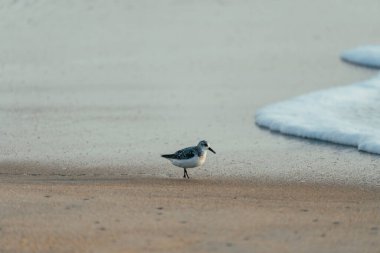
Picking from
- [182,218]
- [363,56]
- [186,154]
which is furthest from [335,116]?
[182,218]

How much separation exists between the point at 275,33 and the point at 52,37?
3820 millimetres

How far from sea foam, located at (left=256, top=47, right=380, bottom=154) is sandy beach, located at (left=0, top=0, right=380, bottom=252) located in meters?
0.19

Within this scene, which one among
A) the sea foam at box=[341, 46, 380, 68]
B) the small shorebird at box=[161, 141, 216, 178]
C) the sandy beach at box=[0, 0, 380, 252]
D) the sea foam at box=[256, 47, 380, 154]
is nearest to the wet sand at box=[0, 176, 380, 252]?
the sandy beach at box=[0, 0, 380, 252]

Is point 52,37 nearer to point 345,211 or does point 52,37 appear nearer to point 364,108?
point 364,108

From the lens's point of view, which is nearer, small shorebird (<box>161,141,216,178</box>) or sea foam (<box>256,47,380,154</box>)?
small shorebird (<box>161,141,216,178</box>)

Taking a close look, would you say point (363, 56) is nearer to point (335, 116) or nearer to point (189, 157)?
point (335, 116)

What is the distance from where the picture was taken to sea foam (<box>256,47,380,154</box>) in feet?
33.0

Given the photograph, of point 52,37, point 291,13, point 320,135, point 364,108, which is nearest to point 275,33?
point 291,13

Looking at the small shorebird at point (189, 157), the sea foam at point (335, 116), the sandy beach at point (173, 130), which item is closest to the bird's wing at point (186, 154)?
the small shorebird at point (189, 157)

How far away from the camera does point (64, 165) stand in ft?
29.9

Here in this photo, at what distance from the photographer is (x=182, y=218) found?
6629 millimetres

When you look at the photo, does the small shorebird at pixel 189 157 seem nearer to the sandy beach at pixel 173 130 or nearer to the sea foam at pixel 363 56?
the sandy beach at pixel 173 130

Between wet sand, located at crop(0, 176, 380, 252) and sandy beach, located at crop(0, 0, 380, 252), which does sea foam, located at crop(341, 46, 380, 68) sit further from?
wet sand, located at crop(0, 176, 380, 252)

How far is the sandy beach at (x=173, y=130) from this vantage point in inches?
253
